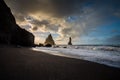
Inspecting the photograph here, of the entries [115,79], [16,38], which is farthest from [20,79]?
[16,38]

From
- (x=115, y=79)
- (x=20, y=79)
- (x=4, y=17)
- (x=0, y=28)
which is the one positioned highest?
(x=4, y=17)

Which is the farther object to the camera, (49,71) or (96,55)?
(96,55)

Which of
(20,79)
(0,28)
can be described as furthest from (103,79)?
(0,28)

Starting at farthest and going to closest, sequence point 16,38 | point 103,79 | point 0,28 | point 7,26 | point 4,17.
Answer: point 16,38 → point 7,26 → point 4,17 → point 0,28 → point 103,79

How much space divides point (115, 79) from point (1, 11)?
77.3 ft

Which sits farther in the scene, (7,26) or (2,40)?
(7,26)

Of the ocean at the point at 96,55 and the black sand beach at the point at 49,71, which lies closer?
the black sand beach at the point at 49,71

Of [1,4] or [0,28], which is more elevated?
[1,4]

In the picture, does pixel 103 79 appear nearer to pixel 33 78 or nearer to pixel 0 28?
pixel 33 78

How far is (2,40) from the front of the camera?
19219 millimetres

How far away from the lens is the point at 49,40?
96.1m

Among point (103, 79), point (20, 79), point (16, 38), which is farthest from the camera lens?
point (16, 38)

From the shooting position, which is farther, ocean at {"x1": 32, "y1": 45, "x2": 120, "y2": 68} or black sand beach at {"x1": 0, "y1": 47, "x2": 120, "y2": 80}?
ocean at {"x1": 32, "y1": 45, "x2": 120, "y2": 68}

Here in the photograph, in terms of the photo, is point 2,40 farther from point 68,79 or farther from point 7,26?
point 68,79
